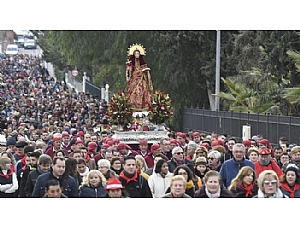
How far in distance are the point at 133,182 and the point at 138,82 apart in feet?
49.9

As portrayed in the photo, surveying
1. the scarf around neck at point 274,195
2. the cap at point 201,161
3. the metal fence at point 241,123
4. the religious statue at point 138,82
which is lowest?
the metal fence at point 241,123

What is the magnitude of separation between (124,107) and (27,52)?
118 m

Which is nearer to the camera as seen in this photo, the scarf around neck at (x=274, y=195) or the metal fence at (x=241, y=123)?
the scarf around neck at (x=274, y=195)

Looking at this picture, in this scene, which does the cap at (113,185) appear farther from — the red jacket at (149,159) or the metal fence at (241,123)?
the metal fence at (241,123)

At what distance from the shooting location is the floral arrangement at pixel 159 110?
87.6ft

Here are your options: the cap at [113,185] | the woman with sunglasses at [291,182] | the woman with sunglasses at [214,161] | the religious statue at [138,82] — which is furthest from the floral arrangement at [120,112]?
the cap at [113,185]

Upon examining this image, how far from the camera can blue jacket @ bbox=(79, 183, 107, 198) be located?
12.2 metres

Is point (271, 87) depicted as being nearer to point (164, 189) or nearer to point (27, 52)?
point (164, 189)

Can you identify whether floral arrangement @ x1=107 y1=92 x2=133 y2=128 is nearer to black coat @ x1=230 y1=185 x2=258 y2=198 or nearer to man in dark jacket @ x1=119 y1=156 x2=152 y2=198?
man in dark jacket @ x1=119 y1=156 x2=152 y2=198

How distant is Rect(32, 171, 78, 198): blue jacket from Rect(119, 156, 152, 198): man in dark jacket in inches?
26.3

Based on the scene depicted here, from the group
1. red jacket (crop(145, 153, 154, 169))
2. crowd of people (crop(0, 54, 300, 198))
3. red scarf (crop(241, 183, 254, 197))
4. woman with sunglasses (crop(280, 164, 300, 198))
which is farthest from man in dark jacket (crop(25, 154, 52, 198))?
red jacket (crop(145, 153, 154, 169))

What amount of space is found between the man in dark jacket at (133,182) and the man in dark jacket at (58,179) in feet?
2.24

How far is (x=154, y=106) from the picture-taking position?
26922mm

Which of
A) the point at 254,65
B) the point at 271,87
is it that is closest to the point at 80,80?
the point at 254,65
